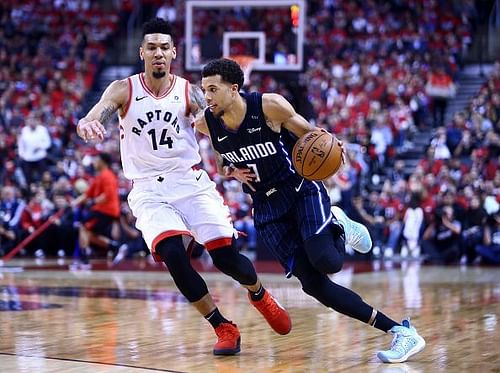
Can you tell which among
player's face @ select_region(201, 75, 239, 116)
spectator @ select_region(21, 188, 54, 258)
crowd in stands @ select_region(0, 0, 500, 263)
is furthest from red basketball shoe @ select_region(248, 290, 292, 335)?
spectator @ select_region(21, 188, 54, 258)

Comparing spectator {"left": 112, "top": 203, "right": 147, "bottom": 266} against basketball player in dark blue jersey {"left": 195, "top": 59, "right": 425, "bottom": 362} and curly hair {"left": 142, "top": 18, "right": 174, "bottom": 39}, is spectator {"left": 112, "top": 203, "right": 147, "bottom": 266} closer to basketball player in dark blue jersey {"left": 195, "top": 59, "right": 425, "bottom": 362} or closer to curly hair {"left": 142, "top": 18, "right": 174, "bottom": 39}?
curly hair {"left": 142, "top": 18, "right": 174, "bottom": 39}

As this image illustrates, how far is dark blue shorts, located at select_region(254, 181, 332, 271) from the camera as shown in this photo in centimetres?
598

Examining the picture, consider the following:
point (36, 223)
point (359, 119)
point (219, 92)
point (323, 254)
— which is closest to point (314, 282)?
point (323, 254)

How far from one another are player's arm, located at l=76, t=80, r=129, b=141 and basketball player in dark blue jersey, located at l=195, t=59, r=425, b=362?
1.90ft

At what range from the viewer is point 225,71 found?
602 centimetres

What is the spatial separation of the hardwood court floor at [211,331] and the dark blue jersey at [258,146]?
1061mm

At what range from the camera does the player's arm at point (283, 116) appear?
5902mm

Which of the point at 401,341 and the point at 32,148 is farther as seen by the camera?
the point at 32,148

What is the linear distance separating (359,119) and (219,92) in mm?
12941

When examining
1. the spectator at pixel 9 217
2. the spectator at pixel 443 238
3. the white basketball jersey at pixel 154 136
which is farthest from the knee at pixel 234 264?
the spectator at pixel 9 217

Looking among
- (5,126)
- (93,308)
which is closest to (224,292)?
(93,308)

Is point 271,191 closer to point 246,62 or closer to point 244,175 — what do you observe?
point 244,175

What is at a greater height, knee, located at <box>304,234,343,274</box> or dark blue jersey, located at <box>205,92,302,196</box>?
dark blue jersey, located at <box>205,92,302,196</box>

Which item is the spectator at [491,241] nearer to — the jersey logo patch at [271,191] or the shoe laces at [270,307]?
the shoe laces at [270,307]
